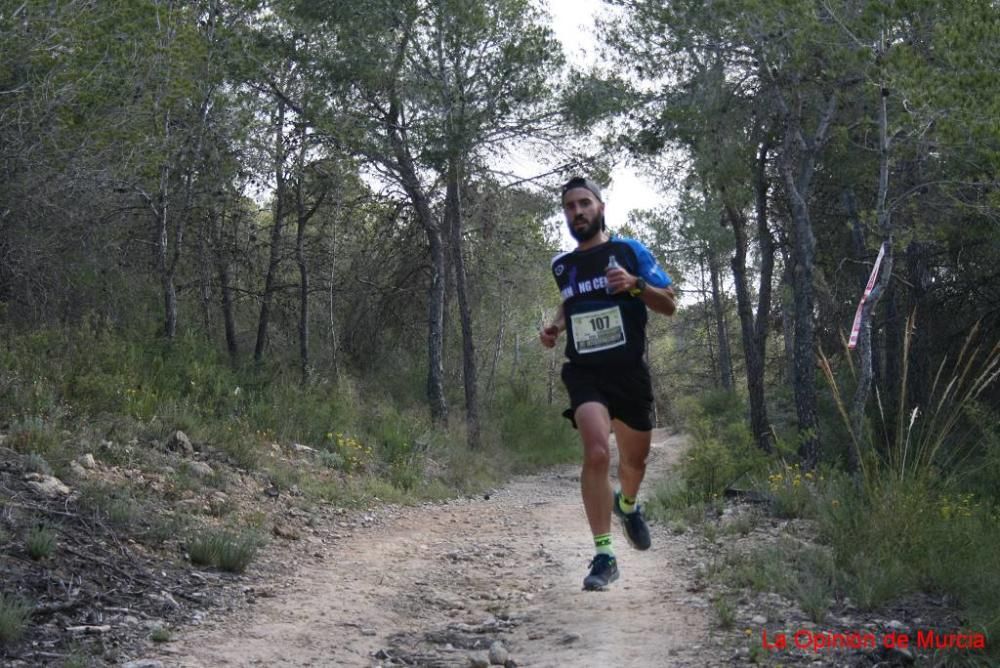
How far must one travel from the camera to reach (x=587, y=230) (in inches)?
214

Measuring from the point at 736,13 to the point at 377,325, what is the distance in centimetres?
1146

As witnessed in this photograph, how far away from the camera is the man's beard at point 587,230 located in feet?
17.9

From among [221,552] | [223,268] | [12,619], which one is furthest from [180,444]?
[223,268]

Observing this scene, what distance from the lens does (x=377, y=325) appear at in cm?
2095

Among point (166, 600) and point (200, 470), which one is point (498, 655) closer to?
point (166, 600)

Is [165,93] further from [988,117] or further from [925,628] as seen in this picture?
[925,628]

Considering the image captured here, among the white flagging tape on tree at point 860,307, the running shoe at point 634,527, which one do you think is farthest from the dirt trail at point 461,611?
the white flagging tape on tree at point 860,307

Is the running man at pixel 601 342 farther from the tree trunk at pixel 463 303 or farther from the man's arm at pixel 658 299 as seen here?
the tree trunk at pixel 463 303

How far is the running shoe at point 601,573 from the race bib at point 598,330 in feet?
3.83

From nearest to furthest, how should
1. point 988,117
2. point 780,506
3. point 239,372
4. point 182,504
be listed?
point 182,504, point 780,506, point 988,117, point 239,372

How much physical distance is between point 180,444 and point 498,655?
18.2 feet

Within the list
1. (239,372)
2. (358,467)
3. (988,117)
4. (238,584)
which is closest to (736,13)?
(988,117)

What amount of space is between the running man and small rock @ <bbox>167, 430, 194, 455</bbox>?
4848 mm

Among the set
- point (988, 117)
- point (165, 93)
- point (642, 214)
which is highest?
point (642, 214)
